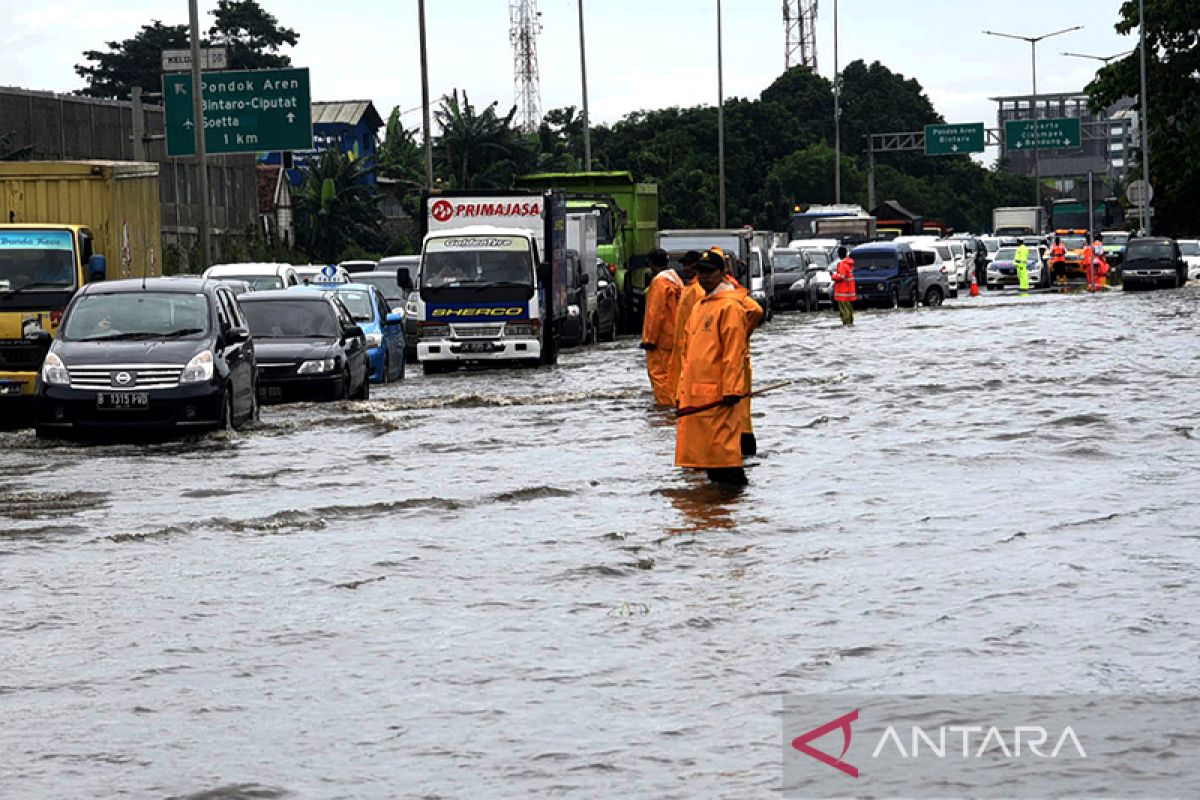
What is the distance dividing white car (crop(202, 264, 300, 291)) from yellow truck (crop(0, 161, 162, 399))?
93 cm

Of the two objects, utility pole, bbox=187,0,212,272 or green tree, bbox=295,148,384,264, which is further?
green tree, bbox=295,148,384,264

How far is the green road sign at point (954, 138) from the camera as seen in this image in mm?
106000

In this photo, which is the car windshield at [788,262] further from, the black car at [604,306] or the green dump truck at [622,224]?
the black car at [604,306]

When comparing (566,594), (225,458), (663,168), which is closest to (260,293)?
(225,458)

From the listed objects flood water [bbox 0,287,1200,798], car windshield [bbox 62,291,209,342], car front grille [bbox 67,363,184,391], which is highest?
car windshield [bbox 62,291,209,342]

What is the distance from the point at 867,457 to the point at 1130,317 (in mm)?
27419

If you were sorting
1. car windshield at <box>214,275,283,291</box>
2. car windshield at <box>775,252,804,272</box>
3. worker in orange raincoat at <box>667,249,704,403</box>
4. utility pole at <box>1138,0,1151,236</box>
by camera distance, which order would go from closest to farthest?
1. worker in orange raincoat at <box>667,249,704,403</box>
2. car windshield at <box>214,275,283,291</box>
3. car windshield at <box>775,252,804,272</box>
4. utility pole at <box>1138,0,1151,236</box>

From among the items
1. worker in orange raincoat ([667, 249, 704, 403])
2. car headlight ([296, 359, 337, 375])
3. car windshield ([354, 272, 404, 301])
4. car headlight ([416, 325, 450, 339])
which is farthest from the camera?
car windshield ([354, 272, 404, 301])

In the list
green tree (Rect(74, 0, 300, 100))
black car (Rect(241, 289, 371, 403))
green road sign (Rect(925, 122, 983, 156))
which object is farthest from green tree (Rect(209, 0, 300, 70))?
black car (Rect(241, 289, 371, 403))

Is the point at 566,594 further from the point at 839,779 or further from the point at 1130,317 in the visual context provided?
the point at 1130,317

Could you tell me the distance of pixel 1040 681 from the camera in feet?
28.2

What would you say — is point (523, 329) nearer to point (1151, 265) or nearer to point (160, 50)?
point (1151, 265)

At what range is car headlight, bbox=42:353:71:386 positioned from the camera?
20.0 m

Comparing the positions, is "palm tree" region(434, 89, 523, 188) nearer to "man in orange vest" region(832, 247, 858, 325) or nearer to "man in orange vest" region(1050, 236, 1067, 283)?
"man in orange vest" region(1050, 236, 1067, 283)
